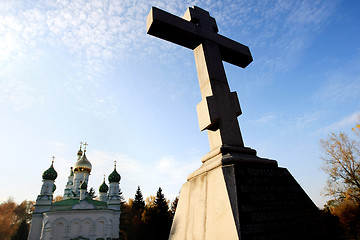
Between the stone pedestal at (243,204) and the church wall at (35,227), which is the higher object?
the church wall at (35,227)

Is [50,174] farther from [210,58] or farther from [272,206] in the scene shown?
[272,206]

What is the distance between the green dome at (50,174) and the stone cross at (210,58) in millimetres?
31096

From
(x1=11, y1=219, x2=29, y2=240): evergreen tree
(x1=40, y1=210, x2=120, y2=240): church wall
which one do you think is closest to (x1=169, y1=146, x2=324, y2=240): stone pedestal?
(x1=40, y1=210, x2=120, y2=240): church wall

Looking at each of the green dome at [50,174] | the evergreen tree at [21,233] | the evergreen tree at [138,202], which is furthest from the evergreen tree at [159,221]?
the evergreen tree at [21,233]

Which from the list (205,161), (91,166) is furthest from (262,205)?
(91,166)

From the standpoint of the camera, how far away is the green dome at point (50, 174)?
26.8m

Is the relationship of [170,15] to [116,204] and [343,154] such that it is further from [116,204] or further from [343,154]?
[116,204]

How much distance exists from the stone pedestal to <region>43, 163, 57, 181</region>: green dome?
31211 mm

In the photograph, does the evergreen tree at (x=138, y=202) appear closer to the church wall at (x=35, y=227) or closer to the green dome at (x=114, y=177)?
the green dome at (x=114, y=177)

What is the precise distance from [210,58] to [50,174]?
103ft

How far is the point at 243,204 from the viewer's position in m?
1.72

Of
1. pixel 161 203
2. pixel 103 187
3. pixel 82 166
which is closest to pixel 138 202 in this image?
pixel 161 203

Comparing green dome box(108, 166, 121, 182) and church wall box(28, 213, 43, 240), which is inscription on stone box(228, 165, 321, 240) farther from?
green dome box(108, 166, 121, 182)

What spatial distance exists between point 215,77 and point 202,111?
0.65 meters
